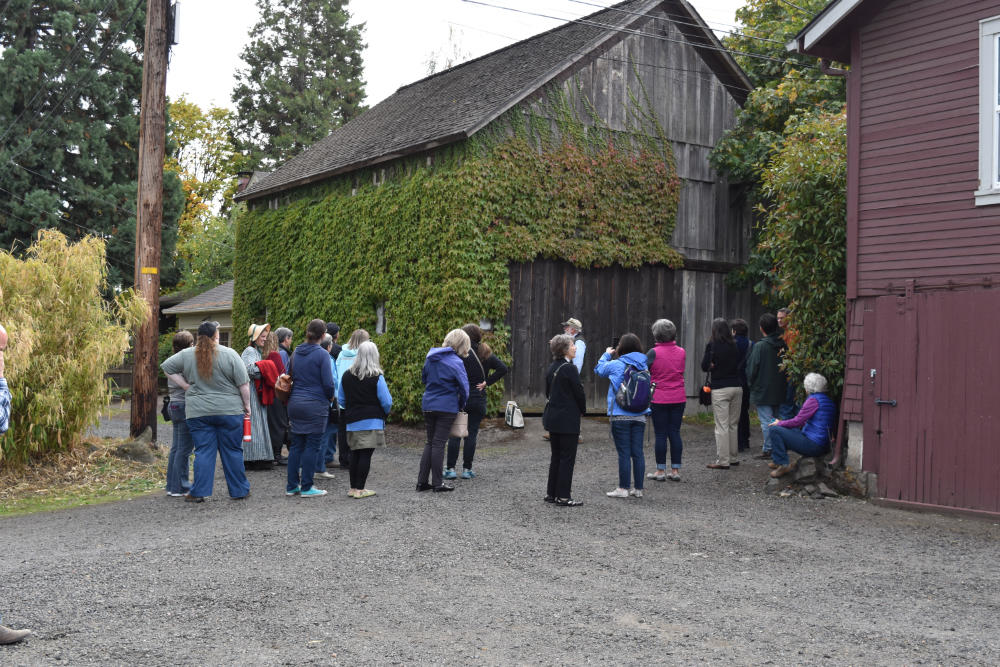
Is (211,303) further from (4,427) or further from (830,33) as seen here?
(4,427)

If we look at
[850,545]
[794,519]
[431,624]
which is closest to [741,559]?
[850,545]

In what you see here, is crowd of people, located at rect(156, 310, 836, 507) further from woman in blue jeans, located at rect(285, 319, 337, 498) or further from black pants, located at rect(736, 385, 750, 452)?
black pants, located at rect(736, 385, 750, 452)

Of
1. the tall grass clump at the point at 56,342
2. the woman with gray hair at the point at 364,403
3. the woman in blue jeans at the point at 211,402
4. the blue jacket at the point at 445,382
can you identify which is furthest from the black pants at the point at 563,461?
the tall grass clump at the point at 56,342

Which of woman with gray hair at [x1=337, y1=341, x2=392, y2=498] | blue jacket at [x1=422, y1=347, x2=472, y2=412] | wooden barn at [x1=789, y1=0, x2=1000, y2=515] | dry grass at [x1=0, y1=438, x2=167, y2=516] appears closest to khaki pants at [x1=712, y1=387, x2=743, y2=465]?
wooden barn at [x1=789, y1=0, x2=1000, y2=515]

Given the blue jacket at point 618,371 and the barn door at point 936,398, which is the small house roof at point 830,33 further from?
the blue jacket at point 618,371

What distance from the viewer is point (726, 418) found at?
1198 centimetres

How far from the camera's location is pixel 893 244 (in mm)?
9859

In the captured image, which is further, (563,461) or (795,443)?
(795,443)

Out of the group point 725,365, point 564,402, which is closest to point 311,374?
point 564,402

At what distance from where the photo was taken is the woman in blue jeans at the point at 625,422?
977 centimetres

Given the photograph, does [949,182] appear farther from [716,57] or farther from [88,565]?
[716,57]

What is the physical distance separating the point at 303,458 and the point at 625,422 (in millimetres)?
3506

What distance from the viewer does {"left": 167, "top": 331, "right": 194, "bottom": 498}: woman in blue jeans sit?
10148mm

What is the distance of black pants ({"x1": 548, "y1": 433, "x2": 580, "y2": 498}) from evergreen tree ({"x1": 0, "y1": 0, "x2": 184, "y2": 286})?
89.2ft
